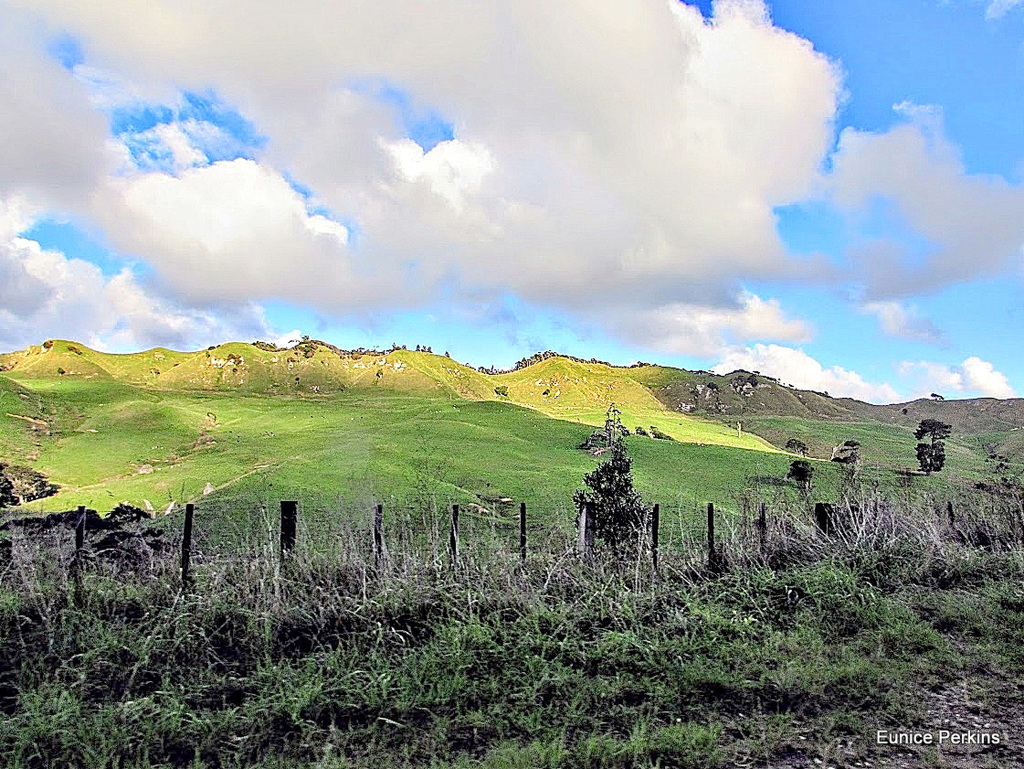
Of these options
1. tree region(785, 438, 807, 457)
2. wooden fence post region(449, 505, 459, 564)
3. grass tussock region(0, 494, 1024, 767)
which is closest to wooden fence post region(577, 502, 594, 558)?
grass tussock region(0, 494, 1024, 767)

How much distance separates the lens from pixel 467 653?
5.41 metres

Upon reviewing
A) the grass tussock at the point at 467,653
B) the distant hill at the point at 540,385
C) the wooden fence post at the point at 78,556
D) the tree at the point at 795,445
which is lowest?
the grass tussock at the point at 467,653

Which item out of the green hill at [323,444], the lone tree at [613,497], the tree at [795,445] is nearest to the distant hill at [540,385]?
the green hill at [323,444]

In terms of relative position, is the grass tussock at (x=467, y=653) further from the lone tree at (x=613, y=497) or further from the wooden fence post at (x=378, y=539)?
the lone tree at (x=613, y=497)

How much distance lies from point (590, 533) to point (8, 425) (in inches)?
1340

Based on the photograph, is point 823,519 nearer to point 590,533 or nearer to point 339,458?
point 590,533

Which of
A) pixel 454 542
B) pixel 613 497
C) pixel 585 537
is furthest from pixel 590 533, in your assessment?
pixel 613 497

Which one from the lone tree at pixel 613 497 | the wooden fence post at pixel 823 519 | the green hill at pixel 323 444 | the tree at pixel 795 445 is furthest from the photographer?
the tree at pixel 795 445

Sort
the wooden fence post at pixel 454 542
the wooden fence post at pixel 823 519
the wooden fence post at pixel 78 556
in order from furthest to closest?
the wooden fence post at pixel 823 519 → the wooden fence post at pixel 454 542 → the wooden fence post at pixel 78 556

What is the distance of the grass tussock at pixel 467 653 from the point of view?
431cm

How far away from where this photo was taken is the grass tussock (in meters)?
4.31

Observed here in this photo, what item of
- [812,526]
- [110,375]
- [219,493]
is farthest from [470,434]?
[110,375]

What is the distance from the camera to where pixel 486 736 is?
445 centimetres

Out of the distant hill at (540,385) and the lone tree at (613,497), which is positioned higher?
the distant hill at (540,385)
